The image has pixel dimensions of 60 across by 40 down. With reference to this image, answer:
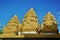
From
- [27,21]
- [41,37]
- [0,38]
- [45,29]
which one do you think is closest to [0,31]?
[27,21]

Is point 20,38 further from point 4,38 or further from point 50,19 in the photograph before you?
point 50,19

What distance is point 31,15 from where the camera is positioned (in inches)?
814

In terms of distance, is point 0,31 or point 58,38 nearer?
point 58,38

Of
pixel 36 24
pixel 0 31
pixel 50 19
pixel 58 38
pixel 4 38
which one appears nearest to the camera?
pixel 58 38

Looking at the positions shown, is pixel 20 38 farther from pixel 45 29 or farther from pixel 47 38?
pixel 45 29

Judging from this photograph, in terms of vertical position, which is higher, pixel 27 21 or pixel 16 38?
pixel 27 21

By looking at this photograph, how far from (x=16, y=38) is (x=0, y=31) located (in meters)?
8.79

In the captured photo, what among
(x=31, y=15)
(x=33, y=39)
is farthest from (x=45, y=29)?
(x=31, y=15)

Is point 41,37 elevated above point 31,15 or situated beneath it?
situated beneath

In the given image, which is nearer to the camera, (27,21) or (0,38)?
(0,38)

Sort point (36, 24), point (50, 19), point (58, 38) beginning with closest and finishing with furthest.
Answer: point (58, 38), point (36, 24), point (50, 19)

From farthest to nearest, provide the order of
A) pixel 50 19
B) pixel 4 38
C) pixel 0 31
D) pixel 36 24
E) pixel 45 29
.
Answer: pixel 50 19
pixel 36 24
pixel 0 31
pixel 45 29
pixel 4 38

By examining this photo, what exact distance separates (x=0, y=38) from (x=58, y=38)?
123 inches

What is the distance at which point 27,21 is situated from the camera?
20750 millimetres
